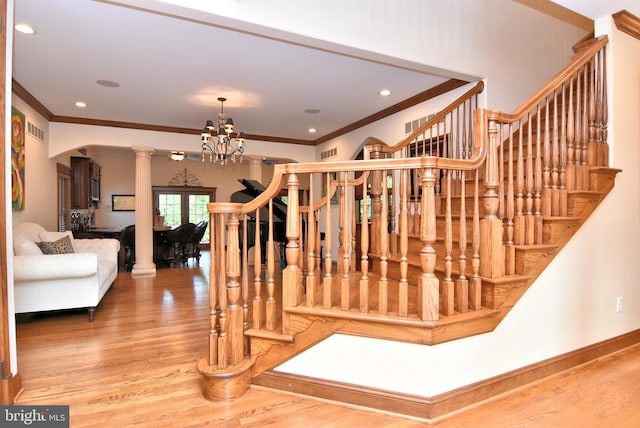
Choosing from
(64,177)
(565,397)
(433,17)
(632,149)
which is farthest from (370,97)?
(64,177)

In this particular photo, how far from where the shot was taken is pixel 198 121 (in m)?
6.05

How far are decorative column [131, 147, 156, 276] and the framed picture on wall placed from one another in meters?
4.03

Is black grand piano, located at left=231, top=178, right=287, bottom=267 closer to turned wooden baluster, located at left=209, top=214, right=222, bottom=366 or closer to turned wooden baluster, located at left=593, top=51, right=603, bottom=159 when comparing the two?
turned wooden baluster, located at left=209, top=214, right=222, bottom=366

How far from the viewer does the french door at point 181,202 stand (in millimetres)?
10336

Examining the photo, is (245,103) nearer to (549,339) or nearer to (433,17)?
(433,17)

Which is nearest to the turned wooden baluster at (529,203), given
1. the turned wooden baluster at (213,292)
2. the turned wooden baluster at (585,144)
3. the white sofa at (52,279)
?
the turned wooden baluster at (585,144)

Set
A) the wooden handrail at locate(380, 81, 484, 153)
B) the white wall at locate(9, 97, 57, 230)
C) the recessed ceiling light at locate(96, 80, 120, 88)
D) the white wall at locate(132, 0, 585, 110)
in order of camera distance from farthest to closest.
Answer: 1. the white wall at locate(9, 97, 57, 230)
2. the recessed ceiling light at locate(96, 80, 120, 88)
3. the wooden handrail at locate(380, 81, 484, 153)
4. the white wall at locate(132, 0, 585, 110)

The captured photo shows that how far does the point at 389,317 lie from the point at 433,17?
288 centimetres

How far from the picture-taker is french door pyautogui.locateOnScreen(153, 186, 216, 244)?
1034 centimetres

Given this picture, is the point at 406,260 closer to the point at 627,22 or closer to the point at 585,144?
the point at 585,144

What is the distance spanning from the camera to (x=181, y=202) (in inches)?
417

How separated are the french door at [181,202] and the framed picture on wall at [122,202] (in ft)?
2.13

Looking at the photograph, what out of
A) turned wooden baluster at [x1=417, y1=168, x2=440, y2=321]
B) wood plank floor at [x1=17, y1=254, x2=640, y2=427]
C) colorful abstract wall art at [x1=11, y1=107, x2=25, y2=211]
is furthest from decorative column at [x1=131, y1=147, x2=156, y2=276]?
turned wooden baluster at [x1=417, y1=168, x2=440, y2=321]
